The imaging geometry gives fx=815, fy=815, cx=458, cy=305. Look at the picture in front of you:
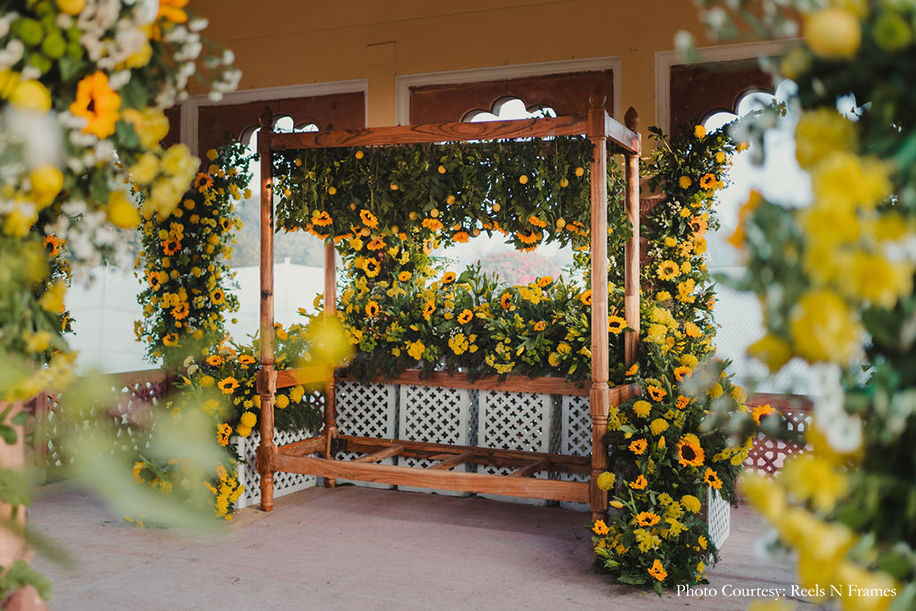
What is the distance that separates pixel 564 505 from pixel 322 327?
185 cm

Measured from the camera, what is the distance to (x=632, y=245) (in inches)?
171

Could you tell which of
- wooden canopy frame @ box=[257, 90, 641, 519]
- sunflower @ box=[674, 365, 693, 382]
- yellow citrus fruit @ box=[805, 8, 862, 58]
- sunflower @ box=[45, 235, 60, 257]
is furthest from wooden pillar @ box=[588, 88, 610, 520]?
yellow citrus fruit @ box=[805, 8, 862, 58]

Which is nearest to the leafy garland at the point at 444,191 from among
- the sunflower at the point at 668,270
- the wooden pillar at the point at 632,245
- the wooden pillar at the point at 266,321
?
the wooden pillar at the point at 266,321

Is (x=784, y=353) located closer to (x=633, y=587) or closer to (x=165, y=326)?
(x=633, y=587)

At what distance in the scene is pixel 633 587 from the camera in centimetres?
350

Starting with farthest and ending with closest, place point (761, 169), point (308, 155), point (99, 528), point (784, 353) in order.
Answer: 1. point (308, 155)
2. point (99, 528)
3. point (761, 169)
4. point (784, 353)

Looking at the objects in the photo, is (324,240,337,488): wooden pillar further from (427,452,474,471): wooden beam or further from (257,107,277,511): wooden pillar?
(427,452,474,471): wooden beam

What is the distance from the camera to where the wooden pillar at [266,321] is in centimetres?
462

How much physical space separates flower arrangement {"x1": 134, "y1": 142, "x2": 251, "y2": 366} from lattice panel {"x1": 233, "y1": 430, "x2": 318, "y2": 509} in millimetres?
1265

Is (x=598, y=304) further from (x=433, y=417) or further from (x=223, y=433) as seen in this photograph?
(x=223, y=433)

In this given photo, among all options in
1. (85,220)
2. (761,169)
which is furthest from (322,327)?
(761,169)


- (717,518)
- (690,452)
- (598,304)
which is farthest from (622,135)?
(717,518)

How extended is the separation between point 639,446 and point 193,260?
372 centimetres

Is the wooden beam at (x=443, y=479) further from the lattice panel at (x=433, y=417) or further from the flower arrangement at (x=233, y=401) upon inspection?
the lattice panel at (x=433, y=417)
